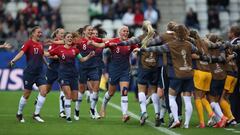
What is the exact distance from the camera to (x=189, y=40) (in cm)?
1764

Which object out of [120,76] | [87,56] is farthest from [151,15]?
[87,56]

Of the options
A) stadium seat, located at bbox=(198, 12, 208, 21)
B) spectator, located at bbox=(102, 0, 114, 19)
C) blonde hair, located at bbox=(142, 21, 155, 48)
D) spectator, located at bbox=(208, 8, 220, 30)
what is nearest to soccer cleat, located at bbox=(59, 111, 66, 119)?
blonde hair, located at bbox=(142, 21, 155, 48)

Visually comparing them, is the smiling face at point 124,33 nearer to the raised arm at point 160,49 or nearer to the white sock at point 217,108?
the raised arm at point 160,49

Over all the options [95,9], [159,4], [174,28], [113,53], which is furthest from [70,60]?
[159,4]

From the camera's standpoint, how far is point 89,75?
2030 centimetres

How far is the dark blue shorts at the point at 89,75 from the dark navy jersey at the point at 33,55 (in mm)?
1732

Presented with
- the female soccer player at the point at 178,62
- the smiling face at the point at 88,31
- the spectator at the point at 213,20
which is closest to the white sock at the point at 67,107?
the smiling face at the point at 88,31

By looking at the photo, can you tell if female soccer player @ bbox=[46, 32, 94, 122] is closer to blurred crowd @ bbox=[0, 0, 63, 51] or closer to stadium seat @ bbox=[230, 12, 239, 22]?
blurred crowd @ bbox=[0, 0, 63, 51]

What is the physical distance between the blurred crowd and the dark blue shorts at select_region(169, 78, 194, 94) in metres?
15.6

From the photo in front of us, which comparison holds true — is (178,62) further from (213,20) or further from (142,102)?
(213,20)

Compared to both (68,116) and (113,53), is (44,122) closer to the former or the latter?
(68,116)

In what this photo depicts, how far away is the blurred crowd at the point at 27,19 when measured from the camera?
32938 mm

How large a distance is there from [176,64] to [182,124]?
179cm

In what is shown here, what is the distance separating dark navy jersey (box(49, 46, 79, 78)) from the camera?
62.2 ft
